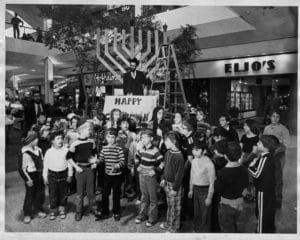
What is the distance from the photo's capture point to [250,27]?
4945 mm

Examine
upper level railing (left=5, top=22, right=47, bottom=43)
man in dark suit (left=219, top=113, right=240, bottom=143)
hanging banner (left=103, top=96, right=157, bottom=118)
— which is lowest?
man in dark suit (left=219, top=113, right=240, bottom=143)

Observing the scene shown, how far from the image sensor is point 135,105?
297 cm

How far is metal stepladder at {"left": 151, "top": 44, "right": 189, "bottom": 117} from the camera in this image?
3.59 metres

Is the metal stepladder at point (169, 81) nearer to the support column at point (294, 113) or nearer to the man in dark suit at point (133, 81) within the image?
the man in dark suit at point (133, 81)

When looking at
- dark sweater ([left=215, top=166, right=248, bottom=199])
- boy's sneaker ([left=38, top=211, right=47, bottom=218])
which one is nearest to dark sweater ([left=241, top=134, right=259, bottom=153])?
dark sweater ([left=215, top=166, right=248, bottom=199])

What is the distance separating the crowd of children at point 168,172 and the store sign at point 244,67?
269 centimetres

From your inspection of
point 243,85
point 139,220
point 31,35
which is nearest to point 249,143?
point 139,220

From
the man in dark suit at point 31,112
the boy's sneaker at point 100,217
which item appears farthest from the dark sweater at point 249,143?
the man in dark suit at point 31,112

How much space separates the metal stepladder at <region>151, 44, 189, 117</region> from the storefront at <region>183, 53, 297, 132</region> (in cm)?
83

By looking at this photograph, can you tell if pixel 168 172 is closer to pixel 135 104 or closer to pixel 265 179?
pixel 265 179

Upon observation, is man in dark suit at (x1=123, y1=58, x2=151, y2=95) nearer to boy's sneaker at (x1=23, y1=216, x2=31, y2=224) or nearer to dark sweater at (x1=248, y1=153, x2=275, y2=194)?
boy's sneaker at (x1=23, y1=216, x2=31, y2=224)

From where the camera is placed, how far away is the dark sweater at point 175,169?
6.28 feet

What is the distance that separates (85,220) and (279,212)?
177cm

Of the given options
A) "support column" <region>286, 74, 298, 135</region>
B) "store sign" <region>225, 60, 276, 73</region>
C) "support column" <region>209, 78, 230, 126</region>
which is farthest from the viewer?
"support column" <region>209, 78, 230, 126</region>
